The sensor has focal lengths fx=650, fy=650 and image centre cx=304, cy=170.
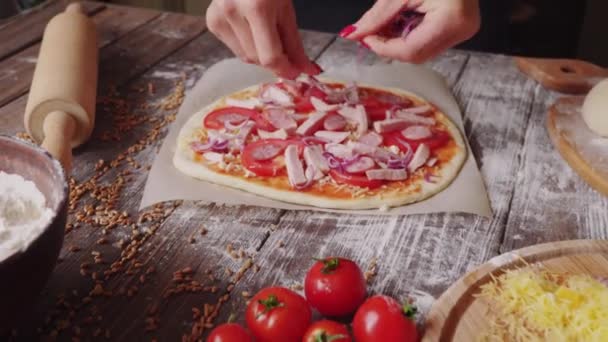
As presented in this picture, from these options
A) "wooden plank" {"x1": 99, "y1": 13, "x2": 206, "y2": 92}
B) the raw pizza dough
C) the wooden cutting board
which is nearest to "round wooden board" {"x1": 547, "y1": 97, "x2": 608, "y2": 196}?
the wooden cutting board

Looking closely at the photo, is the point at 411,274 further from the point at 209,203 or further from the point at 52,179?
the point at 52,179

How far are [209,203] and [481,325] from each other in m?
0.86

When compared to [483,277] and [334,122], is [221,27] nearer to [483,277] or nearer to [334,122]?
[334,122]

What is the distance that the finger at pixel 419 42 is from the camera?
1818 mm

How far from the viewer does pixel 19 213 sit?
1.39 m

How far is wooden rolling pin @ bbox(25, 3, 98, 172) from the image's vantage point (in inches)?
75.4

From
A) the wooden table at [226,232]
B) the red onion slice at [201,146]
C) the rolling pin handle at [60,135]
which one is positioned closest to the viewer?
the wooden table at [226,232]

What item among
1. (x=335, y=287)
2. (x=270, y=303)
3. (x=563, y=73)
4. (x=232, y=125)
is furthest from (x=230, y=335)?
(x=563, y=73)

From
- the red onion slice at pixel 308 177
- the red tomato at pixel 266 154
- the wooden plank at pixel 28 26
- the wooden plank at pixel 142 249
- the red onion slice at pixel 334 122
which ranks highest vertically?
the wooden plank at pixel 28 26

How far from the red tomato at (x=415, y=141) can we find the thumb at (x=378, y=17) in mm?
400

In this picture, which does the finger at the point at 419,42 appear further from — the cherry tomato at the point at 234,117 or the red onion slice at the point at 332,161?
the cherry tomato at the point at 234,117

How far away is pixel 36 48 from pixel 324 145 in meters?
1.44

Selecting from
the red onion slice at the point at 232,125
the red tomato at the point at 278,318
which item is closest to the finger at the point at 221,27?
the red onion slice at the point at 232,125

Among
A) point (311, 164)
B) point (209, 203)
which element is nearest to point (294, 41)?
point (311, 164)
